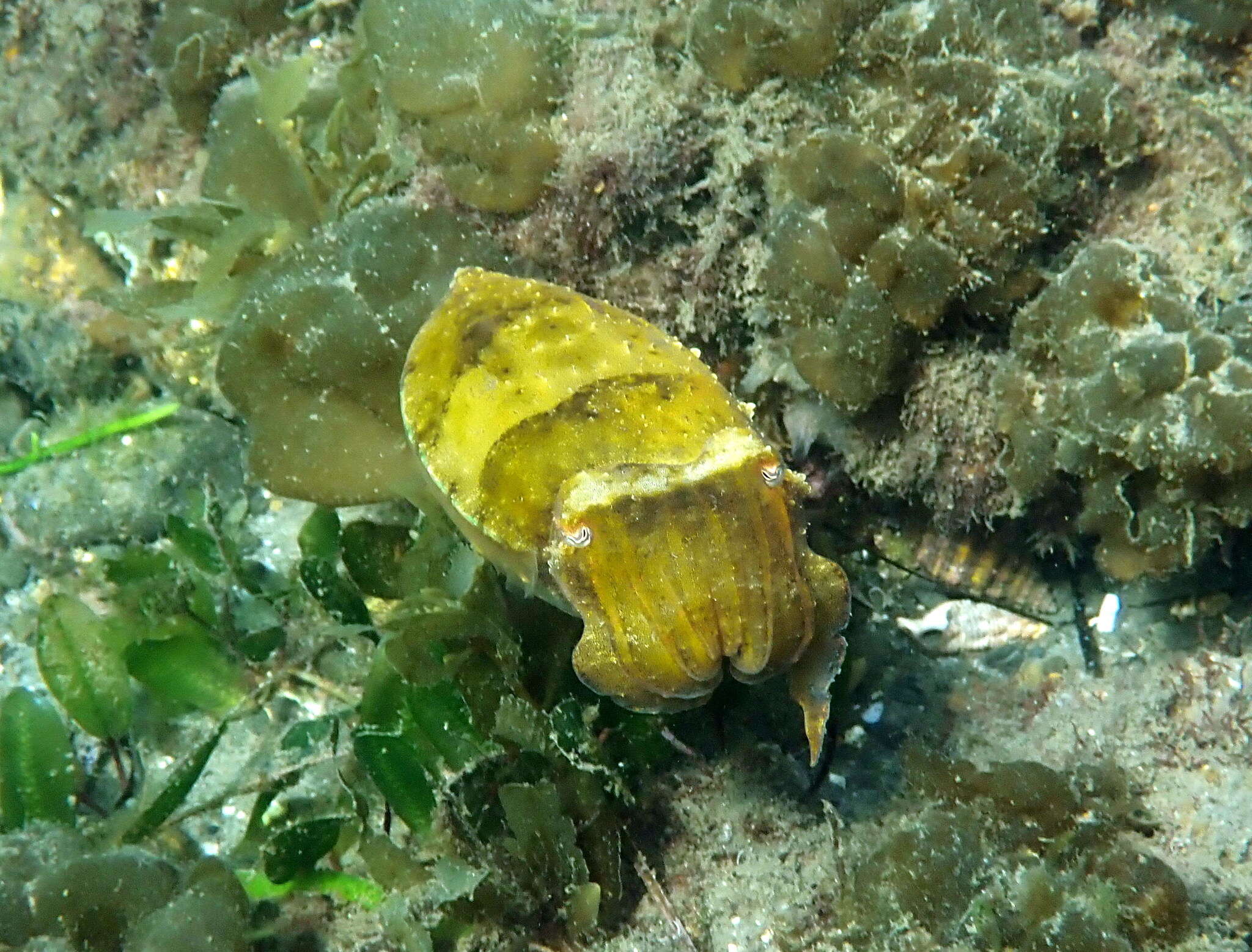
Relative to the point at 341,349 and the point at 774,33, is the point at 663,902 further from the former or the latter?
the point at 774,33

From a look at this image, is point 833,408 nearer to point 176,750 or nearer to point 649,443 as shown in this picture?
point 649,443

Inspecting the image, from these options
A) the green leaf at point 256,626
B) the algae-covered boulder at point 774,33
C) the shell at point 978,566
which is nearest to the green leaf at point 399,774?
the green leaf at point 256,626

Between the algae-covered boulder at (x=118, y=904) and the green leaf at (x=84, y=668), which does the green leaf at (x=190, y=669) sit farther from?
the algae-covered boulder at (x=118, y=904)

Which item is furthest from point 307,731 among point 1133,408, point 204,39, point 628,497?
point 204,39

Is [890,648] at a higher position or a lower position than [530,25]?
lower

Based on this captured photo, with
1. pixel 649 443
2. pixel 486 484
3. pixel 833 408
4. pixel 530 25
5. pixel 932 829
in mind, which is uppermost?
pixel 530 25

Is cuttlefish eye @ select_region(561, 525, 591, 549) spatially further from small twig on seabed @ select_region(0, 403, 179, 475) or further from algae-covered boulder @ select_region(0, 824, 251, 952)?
small twig on seabed @ select_region(0, 403, 179, 475)

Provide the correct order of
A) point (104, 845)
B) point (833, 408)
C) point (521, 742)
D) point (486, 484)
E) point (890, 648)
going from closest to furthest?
point (486, 484)
point (521, 742)
point (104, 845)
point (833, 408)
point (890, 648)

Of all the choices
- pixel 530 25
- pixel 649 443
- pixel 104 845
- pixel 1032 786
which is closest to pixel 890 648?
pixel 1032 786
